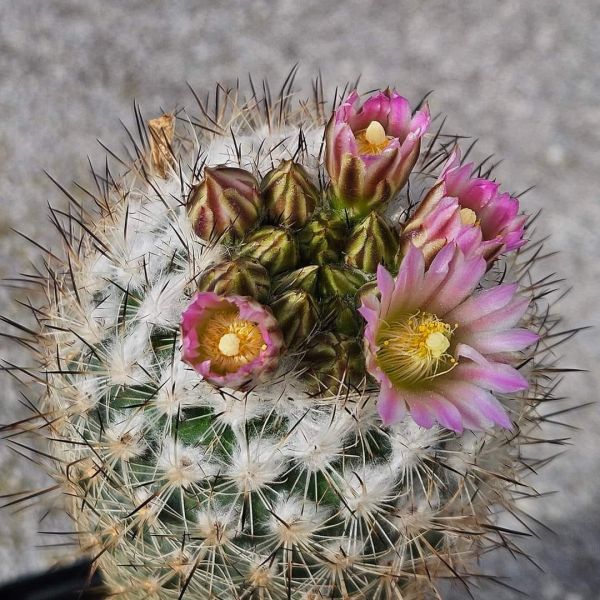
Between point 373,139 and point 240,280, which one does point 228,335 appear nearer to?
point 240,280

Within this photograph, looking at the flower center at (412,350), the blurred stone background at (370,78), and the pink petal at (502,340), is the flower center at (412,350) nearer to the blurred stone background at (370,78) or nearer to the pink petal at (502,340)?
the pink petal at (502,340)

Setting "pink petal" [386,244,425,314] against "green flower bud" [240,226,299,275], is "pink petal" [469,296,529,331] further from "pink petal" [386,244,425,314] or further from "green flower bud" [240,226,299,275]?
"green flower bud" [240,226,299,275]

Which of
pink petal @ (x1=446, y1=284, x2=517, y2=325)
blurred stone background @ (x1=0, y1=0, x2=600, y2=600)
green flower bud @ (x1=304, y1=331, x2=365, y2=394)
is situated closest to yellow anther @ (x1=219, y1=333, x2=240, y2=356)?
green flower bud @ (x1=304, y1=331, x2=365, y2=394)

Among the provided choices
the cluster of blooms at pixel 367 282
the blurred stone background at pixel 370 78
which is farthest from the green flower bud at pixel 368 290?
the blurred stone background at pixel 370 78

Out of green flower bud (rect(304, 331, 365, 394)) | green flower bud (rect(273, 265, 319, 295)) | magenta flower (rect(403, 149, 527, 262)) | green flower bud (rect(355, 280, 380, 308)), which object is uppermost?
magenta flower (rect(403, 149, 527, 262))

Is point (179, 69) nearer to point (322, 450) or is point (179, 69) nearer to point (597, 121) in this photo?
point (597, 121)
